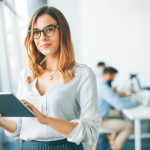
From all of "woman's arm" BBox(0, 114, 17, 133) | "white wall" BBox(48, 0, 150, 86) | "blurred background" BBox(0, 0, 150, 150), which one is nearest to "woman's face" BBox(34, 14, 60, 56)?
"woman's arm" BBox(0, 114, 17, 133)

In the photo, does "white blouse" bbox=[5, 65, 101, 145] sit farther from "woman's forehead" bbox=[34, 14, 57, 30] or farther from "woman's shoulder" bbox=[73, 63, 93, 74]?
"woman's forehead" bbox=[34, 14, 57, 30]

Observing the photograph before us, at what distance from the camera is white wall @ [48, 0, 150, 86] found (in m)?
3.49

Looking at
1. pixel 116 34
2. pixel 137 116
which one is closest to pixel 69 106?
pixel 137 116

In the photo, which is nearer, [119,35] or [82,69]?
[82,69]

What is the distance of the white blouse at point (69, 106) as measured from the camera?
828mm

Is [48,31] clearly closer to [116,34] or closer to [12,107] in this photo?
[12,107]

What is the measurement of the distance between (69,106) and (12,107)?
29 cm

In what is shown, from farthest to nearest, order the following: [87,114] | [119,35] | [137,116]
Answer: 1. [119,35]
2. [137,116]
3. [87,114]

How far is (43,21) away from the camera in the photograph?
2.94ft

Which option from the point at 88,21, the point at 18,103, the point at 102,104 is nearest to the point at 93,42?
the point at 88,21

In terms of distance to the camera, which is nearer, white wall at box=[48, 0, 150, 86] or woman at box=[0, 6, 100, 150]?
woman at box=[0, 6, 100, 150]

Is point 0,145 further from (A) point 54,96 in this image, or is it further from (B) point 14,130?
(A) point 54,96

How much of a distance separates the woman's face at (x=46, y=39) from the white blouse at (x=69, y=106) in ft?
0.58

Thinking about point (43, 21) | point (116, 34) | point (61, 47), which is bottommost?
point (61, 47)
